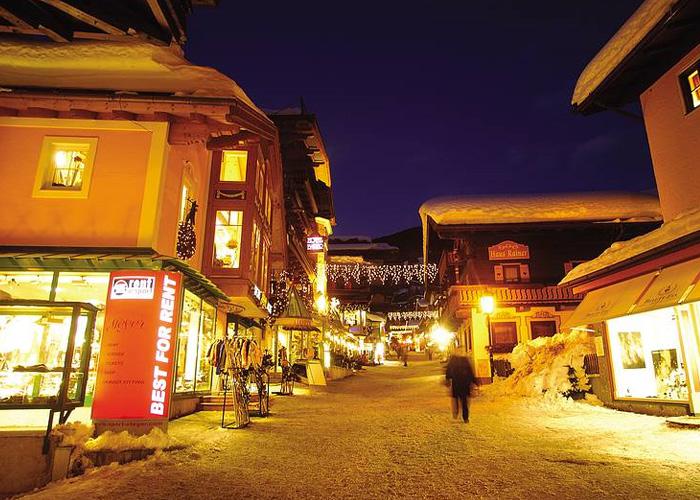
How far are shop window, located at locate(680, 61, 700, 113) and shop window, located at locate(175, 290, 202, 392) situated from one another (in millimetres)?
14769

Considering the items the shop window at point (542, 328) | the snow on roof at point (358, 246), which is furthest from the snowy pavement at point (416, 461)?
the snow on roof at point (358, 246)

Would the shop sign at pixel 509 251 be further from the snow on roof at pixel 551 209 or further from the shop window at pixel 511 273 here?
the snow on roof at pixel 551 209

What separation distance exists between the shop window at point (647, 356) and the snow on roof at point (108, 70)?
13361 mm

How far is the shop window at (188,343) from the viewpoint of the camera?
12.5m

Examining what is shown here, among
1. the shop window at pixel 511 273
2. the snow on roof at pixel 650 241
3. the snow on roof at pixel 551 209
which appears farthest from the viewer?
the shop window at pixel 511 273

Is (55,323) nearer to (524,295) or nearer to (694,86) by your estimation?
(694,86)

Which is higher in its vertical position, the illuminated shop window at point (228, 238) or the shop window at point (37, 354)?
the illuminated shop window at point (228, 238)

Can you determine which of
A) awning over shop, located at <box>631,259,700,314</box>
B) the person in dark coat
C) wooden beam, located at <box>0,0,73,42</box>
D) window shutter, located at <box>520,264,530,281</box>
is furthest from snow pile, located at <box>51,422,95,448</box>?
window shutter, located at <box>520,264,530,281</box>

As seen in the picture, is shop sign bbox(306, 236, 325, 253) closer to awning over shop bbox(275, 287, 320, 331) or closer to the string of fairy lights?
awning over shop bbox(275, 287, 320, 331)

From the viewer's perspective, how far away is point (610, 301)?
1149cm

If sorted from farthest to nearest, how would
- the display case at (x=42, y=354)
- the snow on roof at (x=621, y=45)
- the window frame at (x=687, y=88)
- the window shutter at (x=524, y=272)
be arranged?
the window shutter at (x=524, y=272)
the window frame at (x=687, y=88)
the snow on roof at (x=621, y=45)
the display case at (x=42, y=354)

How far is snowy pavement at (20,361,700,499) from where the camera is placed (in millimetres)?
5379

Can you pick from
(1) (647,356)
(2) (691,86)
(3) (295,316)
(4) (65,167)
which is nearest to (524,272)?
(1) (647,356)

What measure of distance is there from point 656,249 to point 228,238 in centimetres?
1379
